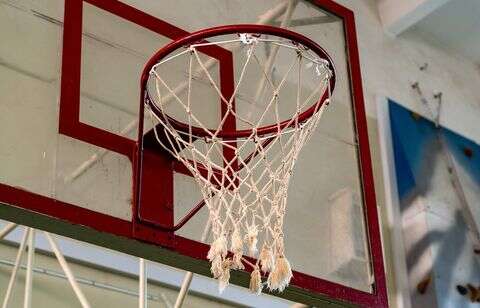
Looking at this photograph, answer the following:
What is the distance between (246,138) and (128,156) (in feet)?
1.45

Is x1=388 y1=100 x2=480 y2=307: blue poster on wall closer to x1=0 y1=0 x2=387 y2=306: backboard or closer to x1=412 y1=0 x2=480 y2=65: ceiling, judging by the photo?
x1=412 y1=0 x2=480 y2=65: ceiling

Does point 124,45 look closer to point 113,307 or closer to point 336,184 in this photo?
point 336,184

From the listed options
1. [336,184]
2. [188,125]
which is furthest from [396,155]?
[188,125]

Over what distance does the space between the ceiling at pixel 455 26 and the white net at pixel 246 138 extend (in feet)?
9.67

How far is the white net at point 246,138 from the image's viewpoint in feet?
9.11

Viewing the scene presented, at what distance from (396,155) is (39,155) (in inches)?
117

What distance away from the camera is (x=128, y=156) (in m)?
2.80

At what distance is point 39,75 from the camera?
9.26 ft

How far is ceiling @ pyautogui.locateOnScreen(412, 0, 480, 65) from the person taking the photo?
582cm

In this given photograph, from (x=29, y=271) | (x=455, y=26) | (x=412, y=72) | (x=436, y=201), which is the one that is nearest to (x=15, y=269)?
(x=29, y=271)

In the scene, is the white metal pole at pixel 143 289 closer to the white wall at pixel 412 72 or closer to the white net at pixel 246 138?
the white net at pixel 246 138

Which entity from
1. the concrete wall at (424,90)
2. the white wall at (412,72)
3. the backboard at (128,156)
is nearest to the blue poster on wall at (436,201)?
the concrete wall at (424,90)

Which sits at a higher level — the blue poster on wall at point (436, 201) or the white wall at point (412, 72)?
the white wall at point (412, 72)

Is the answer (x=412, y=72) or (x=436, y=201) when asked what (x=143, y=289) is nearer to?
(x=436, y=201)
